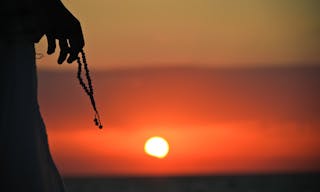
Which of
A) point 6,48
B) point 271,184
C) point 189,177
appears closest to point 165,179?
point 189,177

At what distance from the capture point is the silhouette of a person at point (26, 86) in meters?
6.45

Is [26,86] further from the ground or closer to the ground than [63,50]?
closer to the ground

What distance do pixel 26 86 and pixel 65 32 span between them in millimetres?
538

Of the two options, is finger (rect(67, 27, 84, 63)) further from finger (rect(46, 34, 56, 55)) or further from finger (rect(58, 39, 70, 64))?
finger (rect(46, 34, 56, 55))

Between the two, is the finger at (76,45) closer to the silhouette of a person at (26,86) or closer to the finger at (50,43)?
the silhouette of a person at (26,86)

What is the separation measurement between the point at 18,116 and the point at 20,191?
600mm

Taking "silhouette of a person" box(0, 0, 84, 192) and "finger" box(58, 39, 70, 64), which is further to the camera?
"finger" box(58, 39, 70, 64)

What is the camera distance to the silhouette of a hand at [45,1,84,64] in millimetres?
6719

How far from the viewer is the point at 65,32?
674cm

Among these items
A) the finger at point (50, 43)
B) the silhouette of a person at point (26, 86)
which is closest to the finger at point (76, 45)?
the silhouette of a person at point (26, 86)

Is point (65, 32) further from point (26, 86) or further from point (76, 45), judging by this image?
point (26, 86)

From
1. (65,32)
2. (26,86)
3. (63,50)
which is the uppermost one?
(65,32)

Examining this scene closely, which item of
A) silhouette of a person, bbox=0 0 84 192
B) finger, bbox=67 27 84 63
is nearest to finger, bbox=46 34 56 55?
silhouette of a person, bbox=0 0 84 192

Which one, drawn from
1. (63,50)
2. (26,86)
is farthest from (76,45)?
(26,86)
